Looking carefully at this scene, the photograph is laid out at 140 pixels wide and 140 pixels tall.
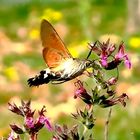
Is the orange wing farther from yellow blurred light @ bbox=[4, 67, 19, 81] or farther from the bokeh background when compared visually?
yellow blurred light @ bbox=[4, 67, 19, 81]

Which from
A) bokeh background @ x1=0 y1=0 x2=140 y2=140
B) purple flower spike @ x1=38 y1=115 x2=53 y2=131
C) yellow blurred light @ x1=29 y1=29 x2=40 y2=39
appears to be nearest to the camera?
purple flower spike @ x1=38 y1=115 x2=53 y2=131

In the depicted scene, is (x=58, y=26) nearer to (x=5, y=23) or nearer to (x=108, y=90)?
(x=5, y=23)

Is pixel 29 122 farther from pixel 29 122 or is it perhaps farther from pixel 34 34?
pixel 34 34

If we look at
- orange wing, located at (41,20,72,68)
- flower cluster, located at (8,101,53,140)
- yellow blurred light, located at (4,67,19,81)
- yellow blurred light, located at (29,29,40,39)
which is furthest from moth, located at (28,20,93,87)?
yellow blurred light, located at (29,29,40,39)

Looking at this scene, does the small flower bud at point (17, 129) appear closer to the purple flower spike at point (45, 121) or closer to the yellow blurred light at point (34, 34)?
the purple flower spike at point (45, 121)

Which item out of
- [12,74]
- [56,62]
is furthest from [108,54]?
[12,74]

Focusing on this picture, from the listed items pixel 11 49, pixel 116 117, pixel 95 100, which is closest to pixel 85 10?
pixel 116 117
